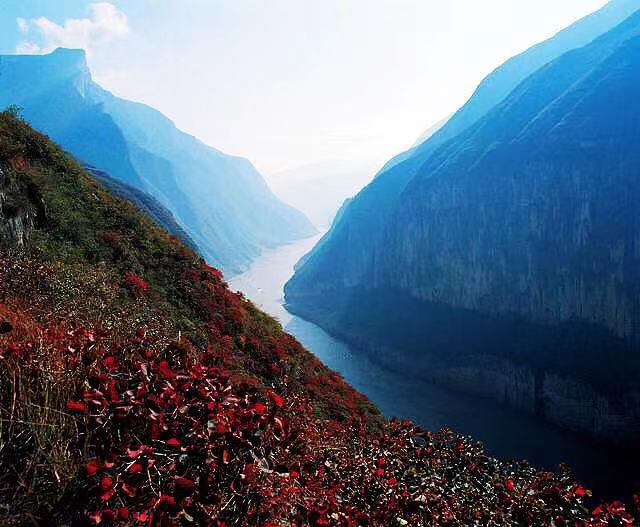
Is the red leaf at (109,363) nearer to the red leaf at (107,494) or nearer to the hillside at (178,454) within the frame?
the hillside at (178,454)

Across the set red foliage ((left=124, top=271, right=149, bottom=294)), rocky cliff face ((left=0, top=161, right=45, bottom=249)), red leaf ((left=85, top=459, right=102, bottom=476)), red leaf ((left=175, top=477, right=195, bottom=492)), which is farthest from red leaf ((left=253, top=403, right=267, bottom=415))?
red foliage ((left=124, top=271, right=149, bottom=294))

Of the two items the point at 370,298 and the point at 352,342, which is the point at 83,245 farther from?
the point at 370,298

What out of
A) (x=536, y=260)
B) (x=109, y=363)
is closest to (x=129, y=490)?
(x=109, y=363)

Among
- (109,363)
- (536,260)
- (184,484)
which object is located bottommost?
(536,260)

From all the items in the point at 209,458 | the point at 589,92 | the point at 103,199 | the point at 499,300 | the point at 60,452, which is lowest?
the point at 499,300

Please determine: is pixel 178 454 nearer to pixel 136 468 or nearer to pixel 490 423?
pixel 136 468

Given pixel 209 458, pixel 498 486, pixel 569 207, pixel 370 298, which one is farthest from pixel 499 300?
pixel 209 458
